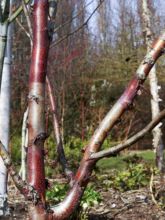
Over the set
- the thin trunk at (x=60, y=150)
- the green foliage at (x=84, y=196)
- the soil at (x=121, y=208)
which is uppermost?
the thin trunk at (x=60, y=150)

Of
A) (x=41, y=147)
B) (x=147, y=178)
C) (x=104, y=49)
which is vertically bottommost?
(x=147, y=178)

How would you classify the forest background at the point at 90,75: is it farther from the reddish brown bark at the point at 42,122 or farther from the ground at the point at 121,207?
the reddish brown bark at the point at 42,122

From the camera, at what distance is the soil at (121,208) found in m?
4.05

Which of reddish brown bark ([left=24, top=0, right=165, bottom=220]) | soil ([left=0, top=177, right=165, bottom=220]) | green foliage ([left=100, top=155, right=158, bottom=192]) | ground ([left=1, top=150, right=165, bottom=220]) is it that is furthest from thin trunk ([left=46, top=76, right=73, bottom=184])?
green foliage ([left=100, top=155, right=158, bottom=192])

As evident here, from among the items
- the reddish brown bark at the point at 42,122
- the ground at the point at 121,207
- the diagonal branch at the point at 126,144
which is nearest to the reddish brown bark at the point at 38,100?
the reddish brown bark at the point at 42,122

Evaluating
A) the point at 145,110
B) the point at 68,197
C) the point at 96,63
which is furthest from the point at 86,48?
the point at 68,197

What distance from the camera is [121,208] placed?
14.3ft

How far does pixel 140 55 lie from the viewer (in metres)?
Result: 14.1

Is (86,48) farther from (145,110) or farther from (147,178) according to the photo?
(147,178)

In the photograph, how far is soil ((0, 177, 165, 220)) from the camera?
A: 4.05 m

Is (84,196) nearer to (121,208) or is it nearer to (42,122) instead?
(121,208)

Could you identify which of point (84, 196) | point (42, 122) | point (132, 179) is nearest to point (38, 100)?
point (42, 122)

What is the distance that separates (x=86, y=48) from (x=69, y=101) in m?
1.94

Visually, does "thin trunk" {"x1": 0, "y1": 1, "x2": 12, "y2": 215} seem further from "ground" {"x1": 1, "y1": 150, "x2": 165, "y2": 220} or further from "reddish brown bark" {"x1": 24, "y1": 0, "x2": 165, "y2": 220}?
"reddish brown bark" {"x1": 24, "y1": 0, "x2": 165, "y2": 220}
